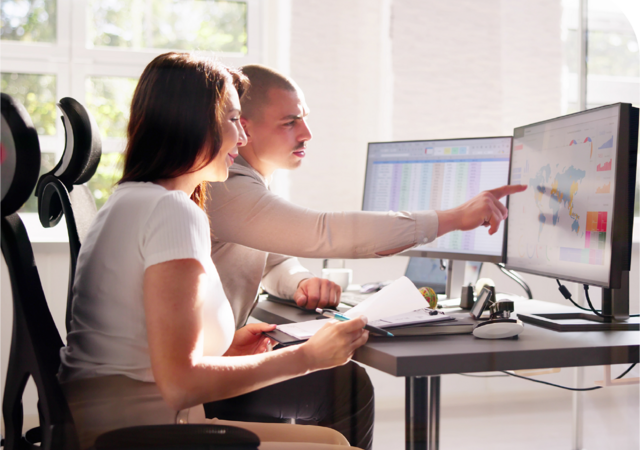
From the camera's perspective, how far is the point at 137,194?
822mm

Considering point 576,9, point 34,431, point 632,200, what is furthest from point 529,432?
point 34,431

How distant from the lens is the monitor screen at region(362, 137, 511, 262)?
149cm

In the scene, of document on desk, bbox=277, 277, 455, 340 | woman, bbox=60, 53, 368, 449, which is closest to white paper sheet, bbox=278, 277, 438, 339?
document on desk, bbox=277, 277, 455, 340

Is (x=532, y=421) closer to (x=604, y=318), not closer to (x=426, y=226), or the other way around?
(x=604, y=318)

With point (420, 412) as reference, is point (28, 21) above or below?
above

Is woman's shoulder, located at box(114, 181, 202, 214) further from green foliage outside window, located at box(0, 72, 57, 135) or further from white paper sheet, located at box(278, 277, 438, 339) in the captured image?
green foliage outside window, located at box(0, 72, 57, 135)

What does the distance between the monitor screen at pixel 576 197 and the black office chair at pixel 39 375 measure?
780mm

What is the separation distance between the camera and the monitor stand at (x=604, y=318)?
1.09 m

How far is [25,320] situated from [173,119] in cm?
37

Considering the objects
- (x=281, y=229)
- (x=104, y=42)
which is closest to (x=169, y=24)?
(x=104, y=42)

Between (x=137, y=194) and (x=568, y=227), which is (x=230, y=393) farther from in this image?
(x=568, y=227)

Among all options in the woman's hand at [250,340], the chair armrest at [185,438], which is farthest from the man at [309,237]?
the chair armrest at [185,438]

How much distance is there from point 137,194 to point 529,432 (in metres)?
1.60

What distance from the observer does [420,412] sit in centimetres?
108
